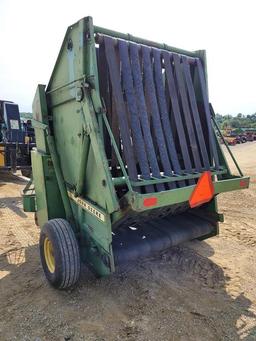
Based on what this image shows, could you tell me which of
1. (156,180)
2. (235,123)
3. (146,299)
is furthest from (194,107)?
(235,123)

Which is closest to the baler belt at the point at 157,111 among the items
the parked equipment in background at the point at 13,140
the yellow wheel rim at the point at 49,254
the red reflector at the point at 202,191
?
the red reflector at the point at 202,191

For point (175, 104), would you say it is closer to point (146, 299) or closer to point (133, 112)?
point (133, 112)

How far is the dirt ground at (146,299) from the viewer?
2668mm

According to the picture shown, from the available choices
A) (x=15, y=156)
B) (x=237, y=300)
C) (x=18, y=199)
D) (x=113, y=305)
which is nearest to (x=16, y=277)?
(x=113, y=305)

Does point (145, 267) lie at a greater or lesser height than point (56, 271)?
lesser

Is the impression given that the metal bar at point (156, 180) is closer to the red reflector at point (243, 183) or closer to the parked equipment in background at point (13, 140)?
the red reflector at point (243, 183)

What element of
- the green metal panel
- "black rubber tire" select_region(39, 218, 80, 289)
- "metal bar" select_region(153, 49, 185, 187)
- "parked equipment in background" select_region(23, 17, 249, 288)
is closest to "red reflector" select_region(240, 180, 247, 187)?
"parked equipment in background" select_region(23, 17, 249, 288)

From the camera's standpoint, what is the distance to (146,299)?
3.12m

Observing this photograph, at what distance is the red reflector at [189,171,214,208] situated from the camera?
9.87 ft

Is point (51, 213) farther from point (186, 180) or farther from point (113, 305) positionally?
point (186, 180)

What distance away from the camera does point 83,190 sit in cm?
329

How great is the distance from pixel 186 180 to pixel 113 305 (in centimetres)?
143

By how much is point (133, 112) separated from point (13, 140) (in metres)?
7.36

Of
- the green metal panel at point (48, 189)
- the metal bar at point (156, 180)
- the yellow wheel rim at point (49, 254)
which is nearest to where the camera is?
the metal bar at point (156, 180)
